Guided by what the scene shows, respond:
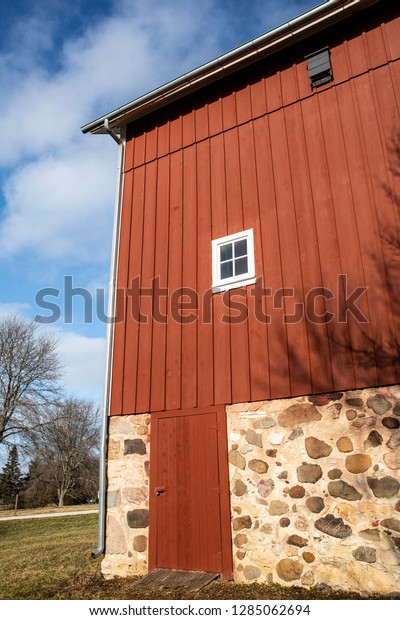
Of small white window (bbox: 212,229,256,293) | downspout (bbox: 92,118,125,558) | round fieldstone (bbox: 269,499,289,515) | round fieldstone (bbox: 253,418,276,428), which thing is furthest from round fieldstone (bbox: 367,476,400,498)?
downspout (bbox: 92,118,125,558)

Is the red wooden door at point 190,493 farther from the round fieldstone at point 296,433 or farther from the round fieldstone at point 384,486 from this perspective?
the round fieldstone at point 384,486

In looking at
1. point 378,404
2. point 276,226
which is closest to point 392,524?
point 378,404

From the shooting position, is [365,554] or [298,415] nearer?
[365,554]

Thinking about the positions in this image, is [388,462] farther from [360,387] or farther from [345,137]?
[345,137]

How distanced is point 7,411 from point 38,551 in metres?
16.7

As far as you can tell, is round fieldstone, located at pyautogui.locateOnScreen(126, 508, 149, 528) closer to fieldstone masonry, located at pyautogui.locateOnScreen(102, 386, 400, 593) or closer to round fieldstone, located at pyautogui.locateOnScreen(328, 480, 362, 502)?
fieldstone masonry, located at pyautogui.locateOnScreen(102, 386, 400, 593)

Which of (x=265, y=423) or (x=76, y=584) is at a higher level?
(x=265, y=423)

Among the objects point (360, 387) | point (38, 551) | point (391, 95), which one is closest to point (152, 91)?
point (391, 95)

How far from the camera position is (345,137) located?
6.39 meters

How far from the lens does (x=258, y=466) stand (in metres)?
5.63

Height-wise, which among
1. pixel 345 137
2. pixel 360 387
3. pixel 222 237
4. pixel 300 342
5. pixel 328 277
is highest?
pixel 345 137

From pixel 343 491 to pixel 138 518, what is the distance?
2.76 m

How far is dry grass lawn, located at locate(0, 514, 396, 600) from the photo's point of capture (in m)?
4.92

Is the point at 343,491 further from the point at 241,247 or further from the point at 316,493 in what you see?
the point at 241,247
